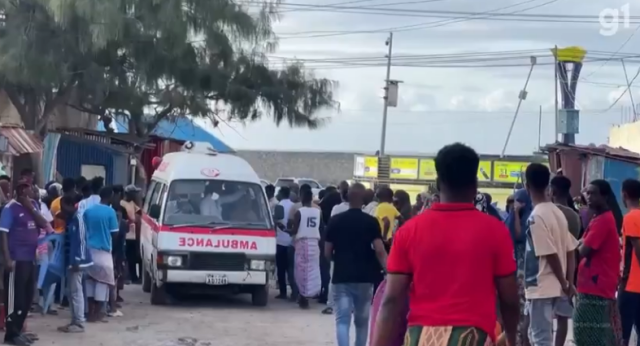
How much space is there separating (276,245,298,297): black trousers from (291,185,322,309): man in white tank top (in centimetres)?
54

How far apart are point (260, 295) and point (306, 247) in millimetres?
1040

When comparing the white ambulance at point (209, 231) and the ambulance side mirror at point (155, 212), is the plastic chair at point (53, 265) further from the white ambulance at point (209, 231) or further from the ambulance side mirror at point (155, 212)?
the ambulance side mirror at point (155, 212)

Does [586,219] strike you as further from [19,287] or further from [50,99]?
[50,99]

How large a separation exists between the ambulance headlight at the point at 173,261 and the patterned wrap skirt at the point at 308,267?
1.98 m

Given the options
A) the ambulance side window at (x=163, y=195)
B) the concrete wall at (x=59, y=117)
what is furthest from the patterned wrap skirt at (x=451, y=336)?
the concrete wall at (x=59, y=117)

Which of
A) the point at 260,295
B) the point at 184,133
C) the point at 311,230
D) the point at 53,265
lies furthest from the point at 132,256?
the point at 184,133

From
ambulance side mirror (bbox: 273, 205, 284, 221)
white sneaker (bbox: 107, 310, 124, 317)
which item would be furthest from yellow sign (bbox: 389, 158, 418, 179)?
white sneaker (bbox: 107, 310, 124, 317)

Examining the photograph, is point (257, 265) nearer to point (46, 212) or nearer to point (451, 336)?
point (46, 212)

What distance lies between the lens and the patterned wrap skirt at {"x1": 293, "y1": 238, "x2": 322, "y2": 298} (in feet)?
53.2

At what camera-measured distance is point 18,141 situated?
19609 millimetres

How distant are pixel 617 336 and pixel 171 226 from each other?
26.9 ft

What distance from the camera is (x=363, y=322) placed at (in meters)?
10.2

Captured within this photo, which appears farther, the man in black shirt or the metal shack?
the metal shack

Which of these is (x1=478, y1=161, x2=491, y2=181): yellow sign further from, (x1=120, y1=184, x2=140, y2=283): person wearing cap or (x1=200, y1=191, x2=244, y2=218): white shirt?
(x1=200, y1=191, x2=244, y2=218): white shirt
